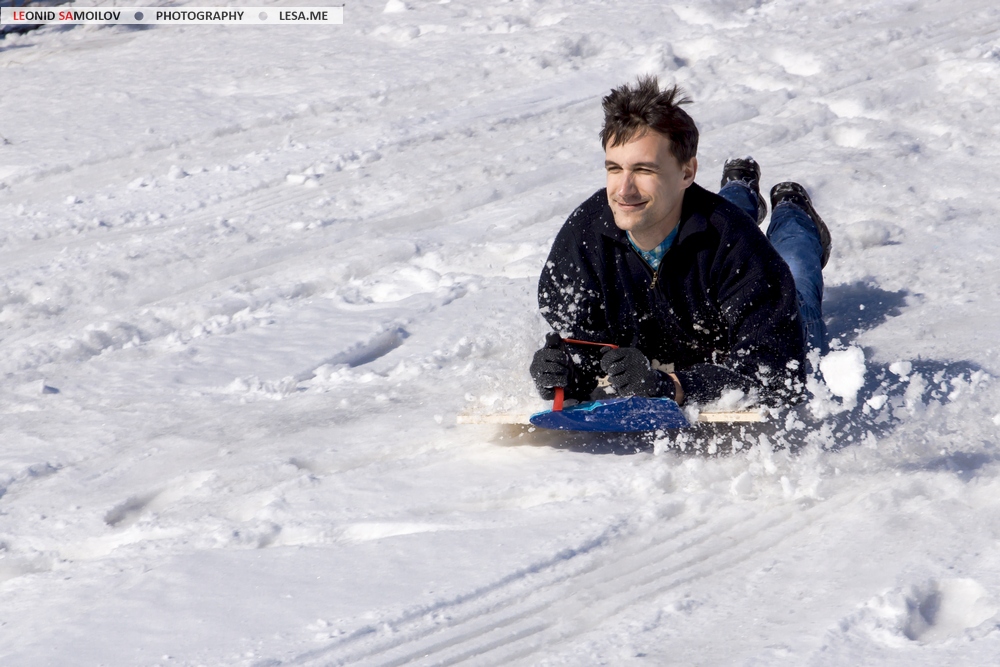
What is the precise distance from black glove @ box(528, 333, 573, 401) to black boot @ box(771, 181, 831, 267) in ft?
4.24

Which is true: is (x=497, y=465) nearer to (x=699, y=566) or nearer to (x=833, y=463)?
(x=699, y=566)

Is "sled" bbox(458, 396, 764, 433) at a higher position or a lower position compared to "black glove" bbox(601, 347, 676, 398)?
lower

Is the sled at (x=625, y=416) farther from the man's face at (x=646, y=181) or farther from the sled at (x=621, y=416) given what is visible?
the man's face at (x=646, y=181)

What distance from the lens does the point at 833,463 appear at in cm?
Answer: 295

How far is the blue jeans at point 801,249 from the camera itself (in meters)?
3.38

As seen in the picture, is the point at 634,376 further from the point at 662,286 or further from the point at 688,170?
the point at 688,170

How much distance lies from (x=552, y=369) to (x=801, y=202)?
1.46 meters

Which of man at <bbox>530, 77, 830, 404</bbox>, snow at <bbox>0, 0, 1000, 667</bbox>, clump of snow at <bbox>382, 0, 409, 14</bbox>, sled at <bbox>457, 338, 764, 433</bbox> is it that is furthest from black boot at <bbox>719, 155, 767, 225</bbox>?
clump of snow at <bbox>382, 0, 409, 14</bbox>

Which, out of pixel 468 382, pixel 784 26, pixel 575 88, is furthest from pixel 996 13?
pixel 468 382

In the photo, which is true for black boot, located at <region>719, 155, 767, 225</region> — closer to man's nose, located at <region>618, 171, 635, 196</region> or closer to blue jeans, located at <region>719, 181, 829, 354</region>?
blue jeans, located at <region>719, 181, 829, 354</region>

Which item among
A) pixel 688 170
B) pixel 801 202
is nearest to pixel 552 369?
pixel 688 170

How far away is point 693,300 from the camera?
301cm

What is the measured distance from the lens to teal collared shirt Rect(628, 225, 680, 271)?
291cm

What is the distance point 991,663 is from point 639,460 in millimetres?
1158
